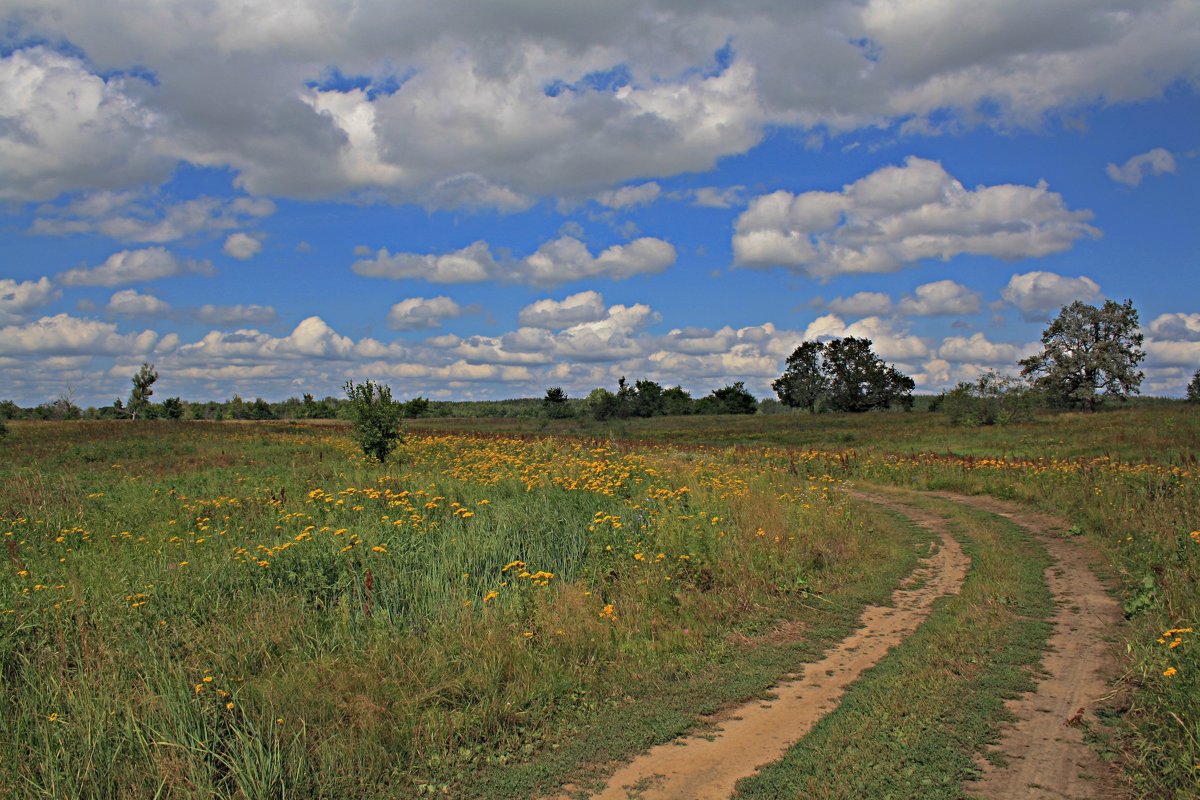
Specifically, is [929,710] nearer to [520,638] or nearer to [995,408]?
[520,638]

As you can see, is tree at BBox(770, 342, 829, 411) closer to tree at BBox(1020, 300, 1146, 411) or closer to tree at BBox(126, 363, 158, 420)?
tree at BBox(1020, 300, 1146, 411)

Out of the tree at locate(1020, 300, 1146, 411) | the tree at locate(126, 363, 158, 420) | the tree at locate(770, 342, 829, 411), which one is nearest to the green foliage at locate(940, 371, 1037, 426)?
the tree at locate(1020, 300, 1146, 411)

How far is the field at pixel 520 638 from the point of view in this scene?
489 centimetres

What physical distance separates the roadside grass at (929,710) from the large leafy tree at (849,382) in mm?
95770

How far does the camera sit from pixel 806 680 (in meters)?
6.58

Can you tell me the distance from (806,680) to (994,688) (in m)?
1.55

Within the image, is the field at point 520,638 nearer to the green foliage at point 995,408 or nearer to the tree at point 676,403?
the green foliage at point 995,408

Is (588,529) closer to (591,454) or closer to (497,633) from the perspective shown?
(497,633)

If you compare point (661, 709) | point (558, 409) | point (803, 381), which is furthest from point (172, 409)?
point (661, 709)

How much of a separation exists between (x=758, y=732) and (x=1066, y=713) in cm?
250

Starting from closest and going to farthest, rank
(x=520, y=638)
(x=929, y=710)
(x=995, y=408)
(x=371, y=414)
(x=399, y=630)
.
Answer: (x=929, y=710)
(x=520, y=638)
(x=399, y=630)
(x=371, y=414)
(x=995, y=408)

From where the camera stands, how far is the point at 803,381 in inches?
4146

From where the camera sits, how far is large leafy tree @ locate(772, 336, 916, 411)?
99875mm

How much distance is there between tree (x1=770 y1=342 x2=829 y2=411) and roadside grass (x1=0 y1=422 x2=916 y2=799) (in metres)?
94.7
